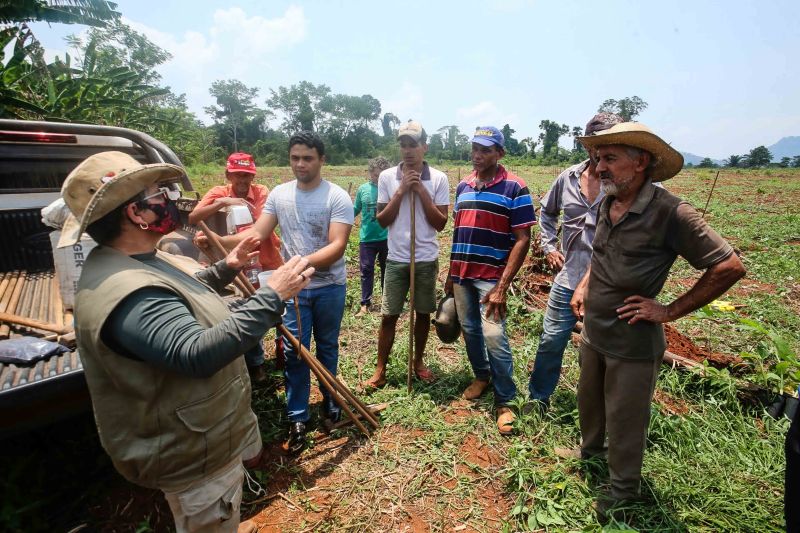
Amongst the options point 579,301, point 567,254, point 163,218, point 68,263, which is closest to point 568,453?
point 579,301

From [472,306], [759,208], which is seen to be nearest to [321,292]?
[472,306]

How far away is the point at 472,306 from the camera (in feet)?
11.0

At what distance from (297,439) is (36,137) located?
3.00m

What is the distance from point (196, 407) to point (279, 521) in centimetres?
137

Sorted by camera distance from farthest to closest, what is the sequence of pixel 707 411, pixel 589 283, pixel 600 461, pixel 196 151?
pixel 196 151
pixel 707 411
pixel 600 461
pixel 589 283

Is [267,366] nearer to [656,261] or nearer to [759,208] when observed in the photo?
[656,261]

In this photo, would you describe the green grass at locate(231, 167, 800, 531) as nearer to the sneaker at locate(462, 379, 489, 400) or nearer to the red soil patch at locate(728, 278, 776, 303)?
the sneaker at locate(462, 379, 489, 400)

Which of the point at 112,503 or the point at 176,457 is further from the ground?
the point at 176,457

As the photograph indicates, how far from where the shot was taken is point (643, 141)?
6.65ft

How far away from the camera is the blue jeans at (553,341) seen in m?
3.00

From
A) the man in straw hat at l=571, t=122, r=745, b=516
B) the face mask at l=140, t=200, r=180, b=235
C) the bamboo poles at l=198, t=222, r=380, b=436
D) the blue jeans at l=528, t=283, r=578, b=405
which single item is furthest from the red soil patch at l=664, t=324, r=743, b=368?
the face mask at l=140, t=200, r=180, b=235

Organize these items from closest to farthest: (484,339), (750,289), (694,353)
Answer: (484,339), (694,353), (750,289)

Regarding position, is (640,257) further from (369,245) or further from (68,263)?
(369,245)

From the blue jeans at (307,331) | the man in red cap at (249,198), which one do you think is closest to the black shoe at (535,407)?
the blue jeans at (307,331)
